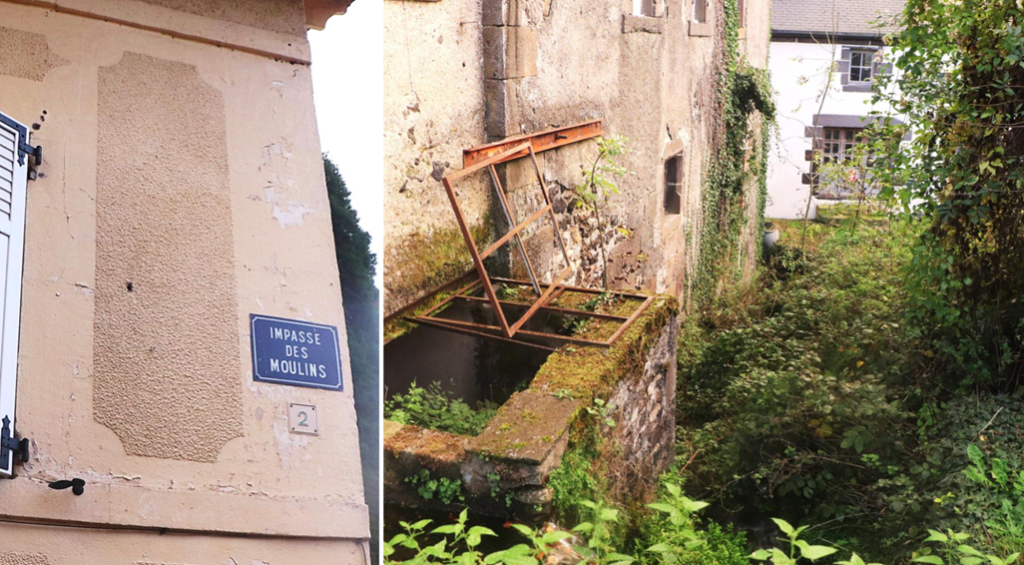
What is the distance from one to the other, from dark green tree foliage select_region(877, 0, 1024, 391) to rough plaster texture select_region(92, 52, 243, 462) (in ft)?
13.3

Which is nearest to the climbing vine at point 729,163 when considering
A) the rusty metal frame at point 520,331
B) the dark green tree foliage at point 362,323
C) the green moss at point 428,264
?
the rusty metal frame at point 520,331

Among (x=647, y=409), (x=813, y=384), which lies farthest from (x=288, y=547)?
(x=813, y=384)

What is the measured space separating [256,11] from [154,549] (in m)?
1.49

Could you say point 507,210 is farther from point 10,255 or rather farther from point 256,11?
point 10,255

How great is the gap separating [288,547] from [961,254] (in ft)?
14.1

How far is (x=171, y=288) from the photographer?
2.12 m

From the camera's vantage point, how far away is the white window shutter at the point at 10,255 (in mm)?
1829

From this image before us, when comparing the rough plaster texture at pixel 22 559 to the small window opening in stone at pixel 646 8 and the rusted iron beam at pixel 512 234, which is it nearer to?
the rusted iron beam at pixel 512 234

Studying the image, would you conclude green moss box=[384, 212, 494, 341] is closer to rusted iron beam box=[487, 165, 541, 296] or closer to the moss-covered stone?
the moss-covered stone

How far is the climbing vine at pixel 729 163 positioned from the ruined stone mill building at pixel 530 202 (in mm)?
1223

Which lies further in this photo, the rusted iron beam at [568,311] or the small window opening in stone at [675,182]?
the small window opening in stone at [675,182]

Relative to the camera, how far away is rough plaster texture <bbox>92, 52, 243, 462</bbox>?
202 centimetres

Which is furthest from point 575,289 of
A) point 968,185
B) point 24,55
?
point 24,55

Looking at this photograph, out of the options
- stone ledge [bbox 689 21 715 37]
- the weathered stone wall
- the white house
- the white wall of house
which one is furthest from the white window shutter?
the white wall of house
